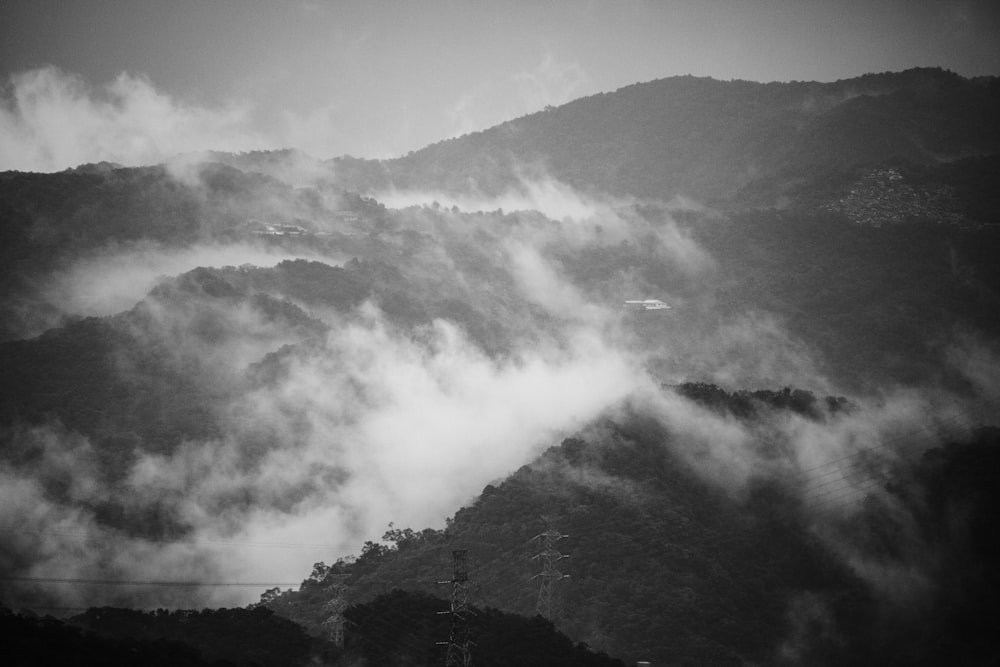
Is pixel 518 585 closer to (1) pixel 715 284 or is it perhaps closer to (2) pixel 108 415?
(2) pixel 108 415

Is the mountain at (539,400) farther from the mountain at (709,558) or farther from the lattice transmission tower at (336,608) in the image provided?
the lattice transmission tower at (336,608)

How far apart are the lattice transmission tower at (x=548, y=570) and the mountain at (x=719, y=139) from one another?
281ft

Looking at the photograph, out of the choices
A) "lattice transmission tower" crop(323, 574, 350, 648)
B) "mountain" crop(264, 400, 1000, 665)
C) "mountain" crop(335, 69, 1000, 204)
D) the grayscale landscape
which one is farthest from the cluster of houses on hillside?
"lattice transmission tower" crop(323, 574, 350, 648)

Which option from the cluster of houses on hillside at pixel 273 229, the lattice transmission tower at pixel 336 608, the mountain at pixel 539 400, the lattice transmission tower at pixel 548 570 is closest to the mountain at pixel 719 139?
the mountain at pixel 539 400

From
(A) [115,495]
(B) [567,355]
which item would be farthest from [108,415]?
(B) [567,355]

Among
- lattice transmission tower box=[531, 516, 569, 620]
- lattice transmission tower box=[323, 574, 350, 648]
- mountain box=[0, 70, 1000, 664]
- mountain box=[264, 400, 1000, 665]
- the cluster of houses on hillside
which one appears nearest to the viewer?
lattice transmission tower box=[323, 574, 350, 648]

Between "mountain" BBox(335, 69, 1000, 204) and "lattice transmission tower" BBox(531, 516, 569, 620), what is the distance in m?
85.6

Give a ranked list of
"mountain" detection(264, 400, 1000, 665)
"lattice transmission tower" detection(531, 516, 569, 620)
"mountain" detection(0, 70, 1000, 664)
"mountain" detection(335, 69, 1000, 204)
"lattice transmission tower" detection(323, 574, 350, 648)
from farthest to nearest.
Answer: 1. "mountain" detection(335, 69, 1000, 204)
2. "mountain" detection(0, 70, 1000, 664)
3. "mountain" detection(264, 400, 1000, 665)
4. "lattice transmission tower" detection(531, 516, 569, 620)
5. "lattice transmission tower" detection(323, 574, 350, 648)

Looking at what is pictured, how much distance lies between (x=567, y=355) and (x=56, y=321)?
53.6 meters

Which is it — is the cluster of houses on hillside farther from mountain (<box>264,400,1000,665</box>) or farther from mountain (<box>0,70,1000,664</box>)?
mountain (<box>264,400,1000,665</box>)

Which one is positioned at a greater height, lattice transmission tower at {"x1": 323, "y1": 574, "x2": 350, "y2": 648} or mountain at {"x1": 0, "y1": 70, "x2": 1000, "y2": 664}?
mountain at {"x1": 0, "y1": 70, "x2": 1000, "y2": 664}

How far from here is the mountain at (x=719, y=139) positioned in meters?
144

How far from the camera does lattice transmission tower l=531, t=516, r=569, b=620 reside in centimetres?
6119

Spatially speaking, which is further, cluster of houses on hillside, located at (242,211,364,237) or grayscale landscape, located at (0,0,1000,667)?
cluster of houses on hillside, located at (242,211,364,237)
